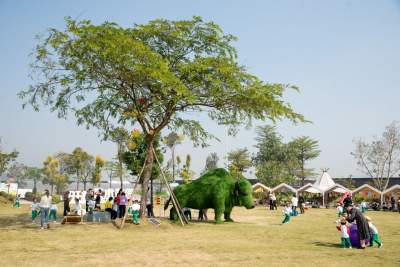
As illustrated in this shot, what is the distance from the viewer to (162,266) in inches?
393

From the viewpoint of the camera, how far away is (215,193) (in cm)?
2205

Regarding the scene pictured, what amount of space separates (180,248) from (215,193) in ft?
29.9

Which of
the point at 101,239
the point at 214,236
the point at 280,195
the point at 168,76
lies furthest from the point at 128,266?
the point at 280,195

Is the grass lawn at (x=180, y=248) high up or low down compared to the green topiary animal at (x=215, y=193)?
down

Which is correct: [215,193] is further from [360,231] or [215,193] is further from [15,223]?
[15,223]

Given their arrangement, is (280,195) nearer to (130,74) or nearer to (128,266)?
(130,74)

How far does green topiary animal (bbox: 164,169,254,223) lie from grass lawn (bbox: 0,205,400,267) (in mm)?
3506

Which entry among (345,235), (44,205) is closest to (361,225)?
(345,235)

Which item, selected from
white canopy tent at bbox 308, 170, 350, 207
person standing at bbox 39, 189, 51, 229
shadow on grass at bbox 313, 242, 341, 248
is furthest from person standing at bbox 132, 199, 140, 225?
white canopy tent at bbox 308, 170, 350, 207

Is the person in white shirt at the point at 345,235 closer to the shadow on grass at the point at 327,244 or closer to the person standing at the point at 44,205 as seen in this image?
the shadow on grass at the point at 327,244

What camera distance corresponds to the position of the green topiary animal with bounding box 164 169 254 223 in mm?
22250

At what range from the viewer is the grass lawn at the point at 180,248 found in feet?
35.1

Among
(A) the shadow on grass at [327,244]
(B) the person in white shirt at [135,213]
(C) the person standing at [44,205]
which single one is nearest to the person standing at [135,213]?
(B) the person in white shirt at [135,213]

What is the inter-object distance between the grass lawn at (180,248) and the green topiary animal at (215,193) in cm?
351
